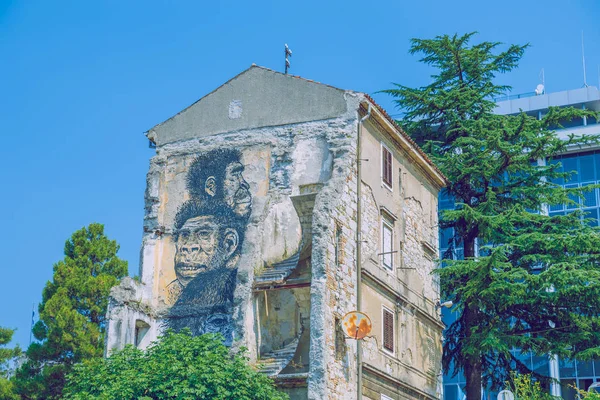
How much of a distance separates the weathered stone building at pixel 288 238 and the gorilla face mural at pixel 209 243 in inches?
1.3

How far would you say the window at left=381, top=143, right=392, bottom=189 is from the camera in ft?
91.7

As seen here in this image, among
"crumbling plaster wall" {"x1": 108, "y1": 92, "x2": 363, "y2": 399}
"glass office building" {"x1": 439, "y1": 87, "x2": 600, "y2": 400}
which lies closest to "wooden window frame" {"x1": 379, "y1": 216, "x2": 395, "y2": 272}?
"crumbling plaster wall" {"x1": 108, "y1": 92, "x2": 363, "y2": 399}

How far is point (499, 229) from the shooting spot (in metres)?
32.1

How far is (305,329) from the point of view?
980 inches

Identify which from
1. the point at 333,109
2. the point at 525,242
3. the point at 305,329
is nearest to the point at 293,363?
the point at 305,329

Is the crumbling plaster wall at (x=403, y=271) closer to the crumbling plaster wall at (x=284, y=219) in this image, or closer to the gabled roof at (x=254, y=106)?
the crumbling plaster wall at (x=284, y=219)

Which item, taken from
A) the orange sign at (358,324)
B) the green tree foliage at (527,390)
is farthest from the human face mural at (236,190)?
the green tree foliage at (527,390)

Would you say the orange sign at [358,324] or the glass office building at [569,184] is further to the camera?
the glass office building at [569,184]

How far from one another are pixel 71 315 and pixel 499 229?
49.1ft

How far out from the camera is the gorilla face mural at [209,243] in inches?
1038

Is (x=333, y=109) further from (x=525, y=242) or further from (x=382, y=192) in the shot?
(x=525, y=242)

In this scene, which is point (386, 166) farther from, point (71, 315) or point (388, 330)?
point (71, 315)

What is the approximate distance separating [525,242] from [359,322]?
921 cm

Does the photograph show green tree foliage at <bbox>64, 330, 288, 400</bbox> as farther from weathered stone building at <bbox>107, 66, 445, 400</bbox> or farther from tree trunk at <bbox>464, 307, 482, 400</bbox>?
tree trunk at <bbox>464, 307, 482, 400</bbox>
